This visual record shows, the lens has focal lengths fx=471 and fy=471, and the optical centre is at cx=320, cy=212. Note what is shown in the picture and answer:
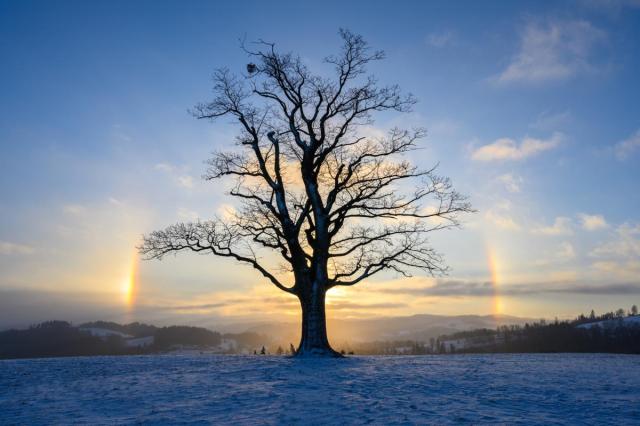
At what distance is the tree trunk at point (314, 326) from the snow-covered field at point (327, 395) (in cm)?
622

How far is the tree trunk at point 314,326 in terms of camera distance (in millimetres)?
22272

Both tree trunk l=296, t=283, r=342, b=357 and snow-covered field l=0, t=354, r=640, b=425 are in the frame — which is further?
tree trunk l=296, t=283, r=342, b=357

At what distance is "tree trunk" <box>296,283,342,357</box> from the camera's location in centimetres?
2227

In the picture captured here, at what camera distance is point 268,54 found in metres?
25.3

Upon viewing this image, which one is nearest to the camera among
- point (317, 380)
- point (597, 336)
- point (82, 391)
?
point (82, 391)

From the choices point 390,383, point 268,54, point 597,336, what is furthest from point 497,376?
point 597,336

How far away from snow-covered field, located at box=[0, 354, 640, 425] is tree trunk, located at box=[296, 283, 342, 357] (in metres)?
6.22

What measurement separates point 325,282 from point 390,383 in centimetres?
1219

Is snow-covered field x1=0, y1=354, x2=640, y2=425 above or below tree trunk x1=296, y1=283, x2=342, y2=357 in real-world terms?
below

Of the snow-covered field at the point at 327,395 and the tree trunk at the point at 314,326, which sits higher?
the tree trunk at the point at 314,326

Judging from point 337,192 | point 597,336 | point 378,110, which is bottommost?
point 597,336

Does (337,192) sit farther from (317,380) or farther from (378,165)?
(317,380)

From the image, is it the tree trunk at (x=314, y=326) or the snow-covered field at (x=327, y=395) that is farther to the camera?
the tree trunk at (x=314, y=326)

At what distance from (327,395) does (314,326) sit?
1273 cm
